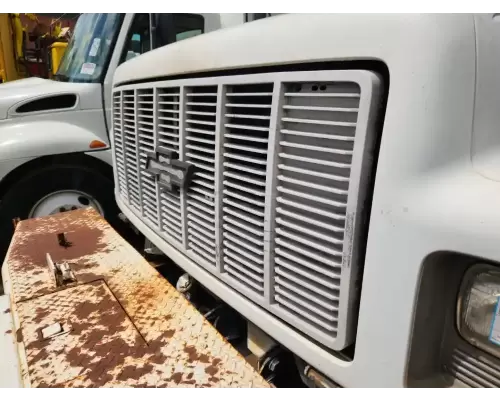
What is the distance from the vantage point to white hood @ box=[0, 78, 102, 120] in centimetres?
337

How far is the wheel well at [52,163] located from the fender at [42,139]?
2.4 inches

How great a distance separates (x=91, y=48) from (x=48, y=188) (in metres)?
1.21

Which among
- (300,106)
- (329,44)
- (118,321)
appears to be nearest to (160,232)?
(118,321)

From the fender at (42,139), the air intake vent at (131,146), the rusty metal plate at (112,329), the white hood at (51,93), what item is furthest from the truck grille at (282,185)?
the white hood at (51,93)

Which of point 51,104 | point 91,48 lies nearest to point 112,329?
point 51,104

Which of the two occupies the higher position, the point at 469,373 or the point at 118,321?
the point at 469,373

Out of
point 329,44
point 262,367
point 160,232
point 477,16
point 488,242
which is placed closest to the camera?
point 488,242

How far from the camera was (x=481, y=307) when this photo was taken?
897mm

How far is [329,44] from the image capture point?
1058 millimetres

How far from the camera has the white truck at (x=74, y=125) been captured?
125 inches

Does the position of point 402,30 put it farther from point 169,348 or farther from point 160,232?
point 160,232

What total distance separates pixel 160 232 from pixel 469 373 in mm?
1366

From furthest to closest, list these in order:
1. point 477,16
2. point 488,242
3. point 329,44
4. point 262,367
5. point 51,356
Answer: point 262,367
point 51,356
point 329,44
point 477,16
point 488,242

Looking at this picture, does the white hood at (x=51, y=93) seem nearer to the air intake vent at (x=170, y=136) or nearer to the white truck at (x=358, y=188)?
the air intake vent at (x=170, y=136)
